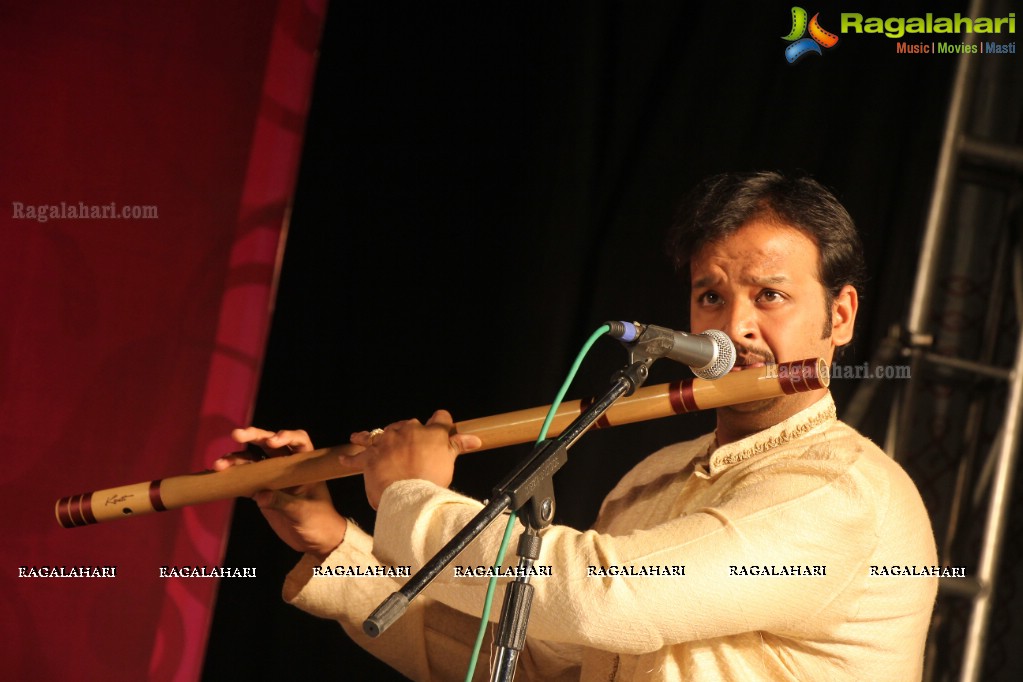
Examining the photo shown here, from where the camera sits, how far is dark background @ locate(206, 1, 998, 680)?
8.66 feet

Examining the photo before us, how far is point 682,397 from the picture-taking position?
1831mm

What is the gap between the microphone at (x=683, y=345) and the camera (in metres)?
1.49

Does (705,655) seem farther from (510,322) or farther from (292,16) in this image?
(292,16)

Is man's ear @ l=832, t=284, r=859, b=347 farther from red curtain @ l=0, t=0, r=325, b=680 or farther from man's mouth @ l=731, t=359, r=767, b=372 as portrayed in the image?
red curtain @ l=0, t=0, r=325, b=680

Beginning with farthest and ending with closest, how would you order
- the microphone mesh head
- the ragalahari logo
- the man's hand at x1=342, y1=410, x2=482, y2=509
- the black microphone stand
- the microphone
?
the ragalahari logo < the man's hand at x1=342, y1=410, x2=482, y2=509 < the microphone mesh head < the microphone < the black microphone stand

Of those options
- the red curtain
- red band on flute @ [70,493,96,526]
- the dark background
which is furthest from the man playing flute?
the red curtain

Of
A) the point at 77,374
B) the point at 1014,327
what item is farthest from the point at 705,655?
the point at 77,374

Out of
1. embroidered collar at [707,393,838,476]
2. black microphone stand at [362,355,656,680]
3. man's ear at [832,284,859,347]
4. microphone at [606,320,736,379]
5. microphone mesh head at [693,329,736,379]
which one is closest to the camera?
black microphone stand at [362,355,656,680]

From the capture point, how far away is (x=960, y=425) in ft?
8.36

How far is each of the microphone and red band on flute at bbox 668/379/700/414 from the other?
195mm

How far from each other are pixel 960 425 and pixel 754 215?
3.04 feet

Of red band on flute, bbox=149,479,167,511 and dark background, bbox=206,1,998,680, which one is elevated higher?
dark background, bbox=206,1,998,680

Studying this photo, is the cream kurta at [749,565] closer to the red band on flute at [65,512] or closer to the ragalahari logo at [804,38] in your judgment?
the red band on flute at [65,512]

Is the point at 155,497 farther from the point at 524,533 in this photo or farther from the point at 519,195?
the point at 519,195
